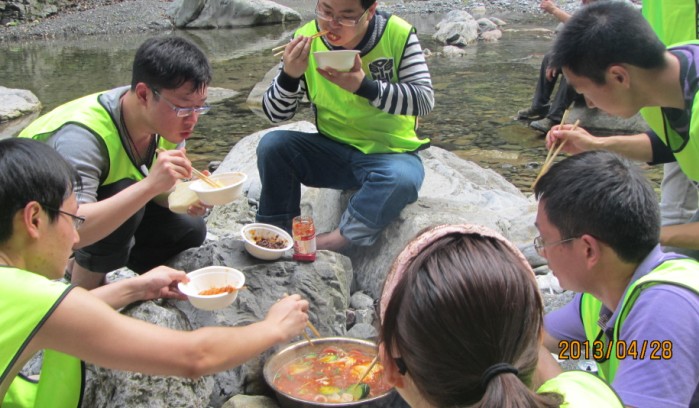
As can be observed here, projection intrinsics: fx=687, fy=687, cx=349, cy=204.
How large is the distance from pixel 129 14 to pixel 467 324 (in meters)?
21.3

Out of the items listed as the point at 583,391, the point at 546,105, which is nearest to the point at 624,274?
the point at 583,391

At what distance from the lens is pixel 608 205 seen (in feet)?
8.29

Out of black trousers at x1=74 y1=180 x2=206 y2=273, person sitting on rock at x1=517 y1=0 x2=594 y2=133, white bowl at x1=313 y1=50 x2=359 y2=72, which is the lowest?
person sitting on rock at x1=517 y1=0 x2=594 y2=133

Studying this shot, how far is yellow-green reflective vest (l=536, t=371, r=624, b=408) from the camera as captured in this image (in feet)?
5.71

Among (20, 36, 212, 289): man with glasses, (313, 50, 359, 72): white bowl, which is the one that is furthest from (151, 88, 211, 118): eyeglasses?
(313, 50, 359, 72): white bowl

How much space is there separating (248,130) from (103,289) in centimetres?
630

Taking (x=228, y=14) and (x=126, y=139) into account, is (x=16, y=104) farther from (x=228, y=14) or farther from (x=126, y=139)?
(x=228, y=14)

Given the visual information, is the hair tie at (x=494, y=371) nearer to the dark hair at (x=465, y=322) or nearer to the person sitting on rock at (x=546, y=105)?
the dark hair at (x=465, y=322)

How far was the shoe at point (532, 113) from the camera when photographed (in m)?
9.05

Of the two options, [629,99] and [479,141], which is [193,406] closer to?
[629,99]

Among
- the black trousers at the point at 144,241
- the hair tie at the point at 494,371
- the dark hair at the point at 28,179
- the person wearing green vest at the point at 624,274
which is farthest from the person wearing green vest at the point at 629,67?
the dark hair at the point at 28,179

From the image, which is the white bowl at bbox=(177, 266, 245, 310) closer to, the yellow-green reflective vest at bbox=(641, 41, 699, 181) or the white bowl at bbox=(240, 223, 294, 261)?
the white bowl at bbox=(240, 223, 294, 261)

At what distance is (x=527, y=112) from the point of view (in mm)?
9133

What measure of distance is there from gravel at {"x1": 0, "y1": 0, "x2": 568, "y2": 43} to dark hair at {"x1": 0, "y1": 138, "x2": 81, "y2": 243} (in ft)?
58.7
